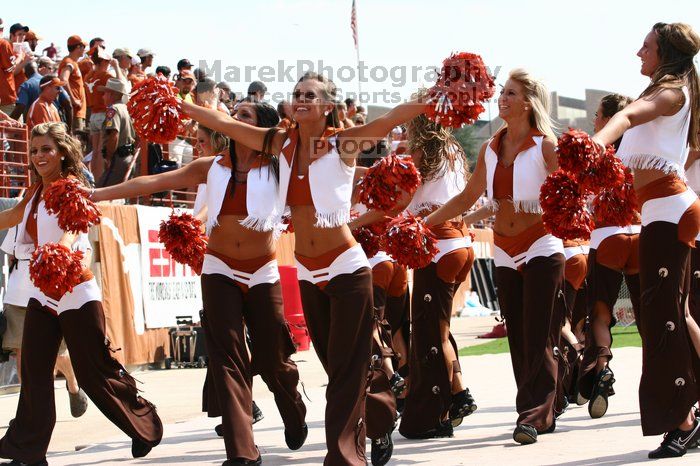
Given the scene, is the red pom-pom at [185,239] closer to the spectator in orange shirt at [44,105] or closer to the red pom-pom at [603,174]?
the red pom-pom at [603,174]

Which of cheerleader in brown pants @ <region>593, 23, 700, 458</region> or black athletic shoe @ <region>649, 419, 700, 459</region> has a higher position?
cheerleader in brown pants @ <region>593, 23, 700, 458</region>

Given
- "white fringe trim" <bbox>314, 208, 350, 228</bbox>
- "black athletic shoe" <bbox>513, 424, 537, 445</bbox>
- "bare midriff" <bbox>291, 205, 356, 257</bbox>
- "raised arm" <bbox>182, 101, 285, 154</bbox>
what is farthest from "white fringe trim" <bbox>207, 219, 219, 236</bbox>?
"black athletic shoe" <bbox>513, 424, 537, 445</bbox>

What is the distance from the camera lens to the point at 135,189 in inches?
257

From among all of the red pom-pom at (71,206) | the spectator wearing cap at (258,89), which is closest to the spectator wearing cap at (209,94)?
the spectator wearing cap at (258,89)

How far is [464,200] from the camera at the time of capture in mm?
7328

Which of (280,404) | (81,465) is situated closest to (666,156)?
(280,404)

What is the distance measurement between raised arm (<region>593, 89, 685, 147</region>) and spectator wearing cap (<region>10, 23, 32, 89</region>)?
11.5 meters

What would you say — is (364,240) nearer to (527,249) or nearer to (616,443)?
(527,249)

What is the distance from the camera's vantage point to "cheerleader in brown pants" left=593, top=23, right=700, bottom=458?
5961 mm

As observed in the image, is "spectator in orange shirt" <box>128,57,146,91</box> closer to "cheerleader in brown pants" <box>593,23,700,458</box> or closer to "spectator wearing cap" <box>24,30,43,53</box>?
"spectator wearing cap" <box>24,30,43,53</box>

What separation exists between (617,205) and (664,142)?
0.54m

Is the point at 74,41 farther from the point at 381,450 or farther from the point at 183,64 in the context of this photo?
the point at 381,450

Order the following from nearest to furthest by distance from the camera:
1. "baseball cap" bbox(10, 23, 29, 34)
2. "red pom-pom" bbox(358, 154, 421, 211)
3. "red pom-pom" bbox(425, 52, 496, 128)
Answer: "red pom-pom" bbox(425, 52, 496, 128)
"red pom-pom" bbox(358, 154, 421, 211)
"baseball cap" bbox(10, 23, 29, 34)

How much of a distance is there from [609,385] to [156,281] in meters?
8.04
